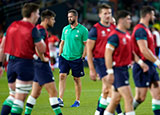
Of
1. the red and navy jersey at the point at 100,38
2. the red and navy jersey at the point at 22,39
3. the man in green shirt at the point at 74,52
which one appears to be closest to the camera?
the red and navy jersey at the point at 22,39

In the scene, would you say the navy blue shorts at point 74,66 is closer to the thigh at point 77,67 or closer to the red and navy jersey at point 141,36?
the thigh at point 77,67

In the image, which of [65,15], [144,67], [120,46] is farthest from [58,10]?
[120,46]

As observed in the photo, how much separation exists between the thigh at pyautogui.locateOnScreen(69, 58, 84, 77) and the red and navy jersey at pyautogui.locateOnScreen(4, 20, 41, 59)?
13.5ft

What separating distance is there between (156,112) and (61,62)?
406 centimetres

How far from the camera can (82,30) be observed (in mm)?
10969

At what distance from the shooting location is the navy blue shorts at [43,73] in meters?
7.86

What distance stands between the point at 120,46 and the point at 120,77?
523 millimetres

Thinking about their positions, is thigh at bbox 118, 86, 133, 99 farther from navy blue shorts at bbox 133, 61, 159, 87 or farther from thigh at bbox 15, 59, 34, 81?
thigh at bbox 15, 59, 34, 81

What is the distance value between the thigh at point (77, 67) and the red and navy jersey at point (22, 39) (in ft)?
13.5

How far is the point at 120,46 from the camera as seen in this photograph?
6984 millimetres

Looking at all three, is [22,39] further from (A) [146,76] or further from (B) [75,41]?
(B) [75,41]

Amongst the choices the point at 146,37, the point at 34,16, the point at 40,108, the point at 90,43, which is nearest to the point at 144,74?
the point at 146,37

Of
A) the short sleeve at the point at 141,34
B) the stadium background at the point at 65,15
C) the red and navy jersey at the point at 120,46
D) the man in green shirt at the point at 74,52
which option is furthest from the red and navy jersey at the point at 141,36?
the stadium background at the point at 65,15

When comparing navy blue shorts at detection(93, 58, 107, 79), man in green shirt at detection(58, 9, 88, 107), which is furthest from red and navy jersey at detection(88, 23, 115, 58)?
man in green shirt at detection(58, 9, 88, 107)
